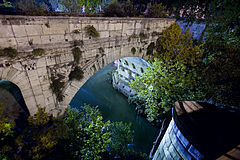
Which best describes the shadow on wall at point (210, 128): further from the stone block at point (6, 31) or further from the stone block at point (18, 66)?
the stone block at point (6, 31)

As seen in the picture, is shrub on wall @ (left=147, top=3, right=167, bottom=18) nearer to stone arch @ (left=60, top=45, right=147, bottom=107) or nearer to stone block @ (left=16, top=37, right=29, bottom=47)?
stone arch @ (left=60, top=45, right=147, bottom=107)

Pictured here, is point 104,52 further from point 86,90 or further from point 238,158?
point 86,90

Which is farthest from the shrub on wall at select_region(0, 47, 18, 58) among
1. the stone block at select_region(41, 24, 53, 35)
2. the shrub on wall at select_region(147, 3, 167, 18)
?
the shrub on wall at select_region(147, 3, 167, 18)

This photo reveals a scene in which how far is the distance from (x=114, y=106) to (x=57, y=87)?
10264mm

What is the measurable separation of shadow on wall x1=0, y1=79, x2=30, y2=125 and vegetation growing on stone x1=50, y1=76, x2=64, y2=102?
1277mm

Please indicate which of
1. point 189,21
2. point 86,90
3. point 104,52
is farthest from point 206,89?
point 86,90

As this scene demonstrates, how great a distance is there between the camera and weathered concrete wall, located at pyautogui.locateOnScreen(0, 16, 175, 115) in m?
3.91

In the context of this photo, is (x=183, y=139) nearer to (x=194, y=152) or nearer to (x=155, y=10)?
(x=194, y=152)

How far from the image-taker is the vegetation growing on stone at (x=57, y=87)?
16.9ft

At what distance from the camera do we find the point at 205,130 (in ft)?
13.4

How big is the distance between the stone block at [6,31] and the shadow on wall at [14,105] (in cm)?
285

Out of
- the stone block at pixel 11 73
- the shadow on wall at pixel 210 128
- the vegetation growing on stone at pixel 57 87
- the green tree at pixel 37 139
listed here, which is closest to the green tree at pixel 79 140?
the green tree at pixel 37 139

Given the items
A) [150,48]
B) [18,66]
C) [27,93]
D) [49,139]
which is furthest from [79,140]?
[150,48]

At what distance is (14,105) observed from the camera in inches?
201
